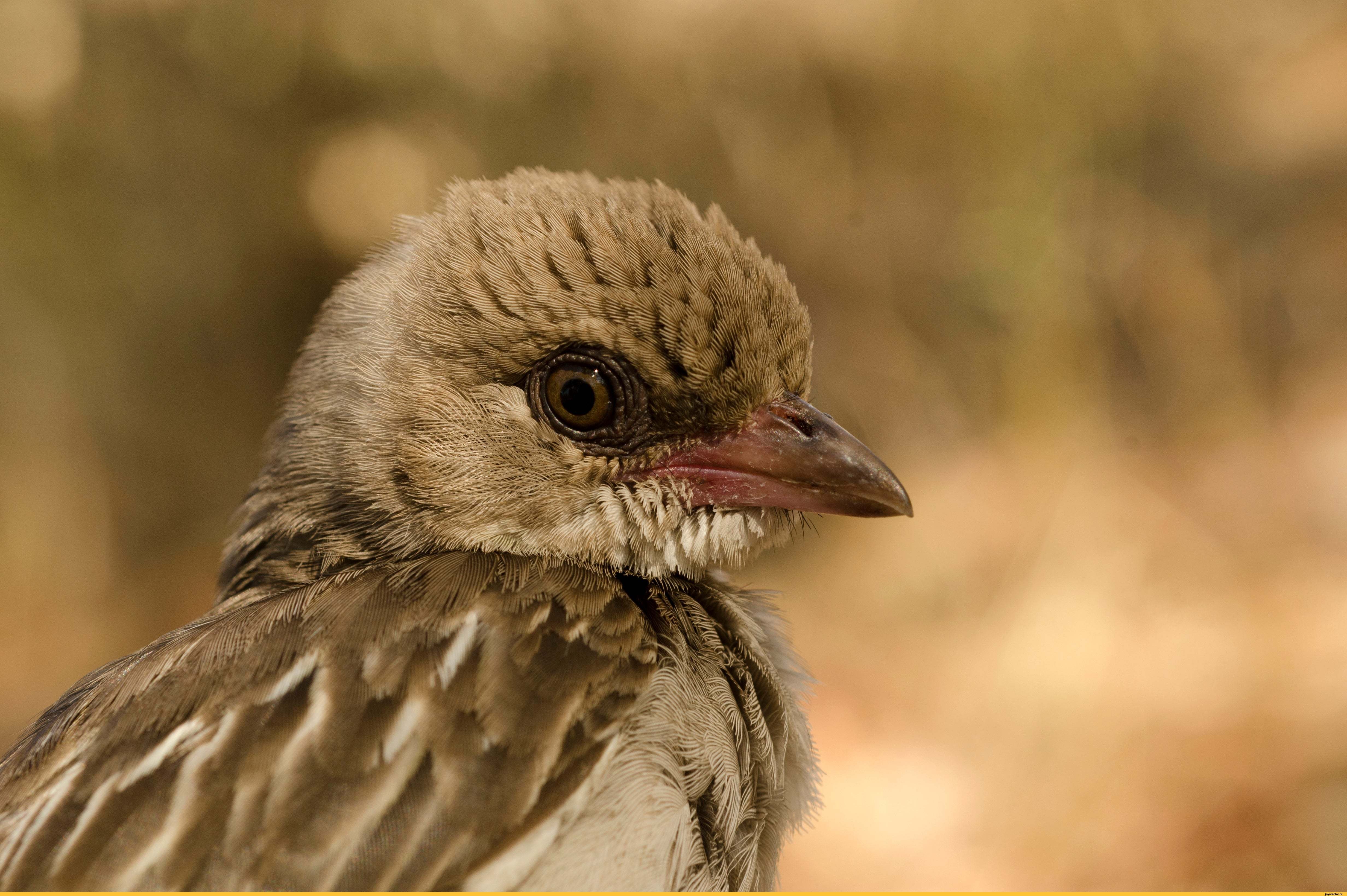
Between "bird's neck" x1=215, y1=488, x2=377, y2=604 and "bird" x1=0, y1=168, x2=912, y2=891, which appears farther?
"bird's neck" x1=215, y1=488, x2=377, y2=604

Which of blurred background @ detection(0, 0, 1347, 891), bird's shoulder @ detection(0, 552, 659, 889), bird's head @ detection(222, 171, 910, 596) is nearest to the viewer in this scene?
bird's shoulder @ detection(0, 552, 659, 889)

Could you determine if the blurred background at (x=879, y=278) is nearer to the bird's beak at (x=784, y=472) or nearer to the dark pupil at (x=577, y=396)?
the bird's beak at (x=784, y=472)

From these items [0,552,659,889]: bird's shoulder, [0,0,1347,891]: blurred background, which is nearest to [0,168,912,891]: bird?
[0,552,659,889]: bird's shoulder

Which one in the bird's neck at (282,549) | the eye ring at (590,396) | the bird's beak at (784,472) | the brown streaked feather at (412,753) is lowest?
the brown streaked feather at (412,753)

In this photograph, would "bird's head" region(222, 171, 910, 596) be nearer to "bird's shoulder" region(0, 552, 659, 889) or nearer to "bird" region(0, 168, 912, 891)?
"bird" region(0, 168, 912, 891)

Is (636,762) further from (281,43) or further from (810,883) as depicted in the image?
(281,43)

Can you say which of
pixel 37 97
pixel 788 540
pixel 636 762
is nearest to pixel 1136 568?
pixel 788 540

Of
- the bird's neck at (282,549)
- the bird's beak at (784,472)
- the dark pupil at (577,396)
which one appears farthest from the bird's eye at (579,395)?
the bird's neck at (282,549)

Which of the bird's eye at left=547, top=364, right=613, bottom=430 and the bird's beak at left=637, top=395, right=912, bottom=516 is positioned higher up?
the bird's eye at left=547, top=364, right=613, bottom=430
